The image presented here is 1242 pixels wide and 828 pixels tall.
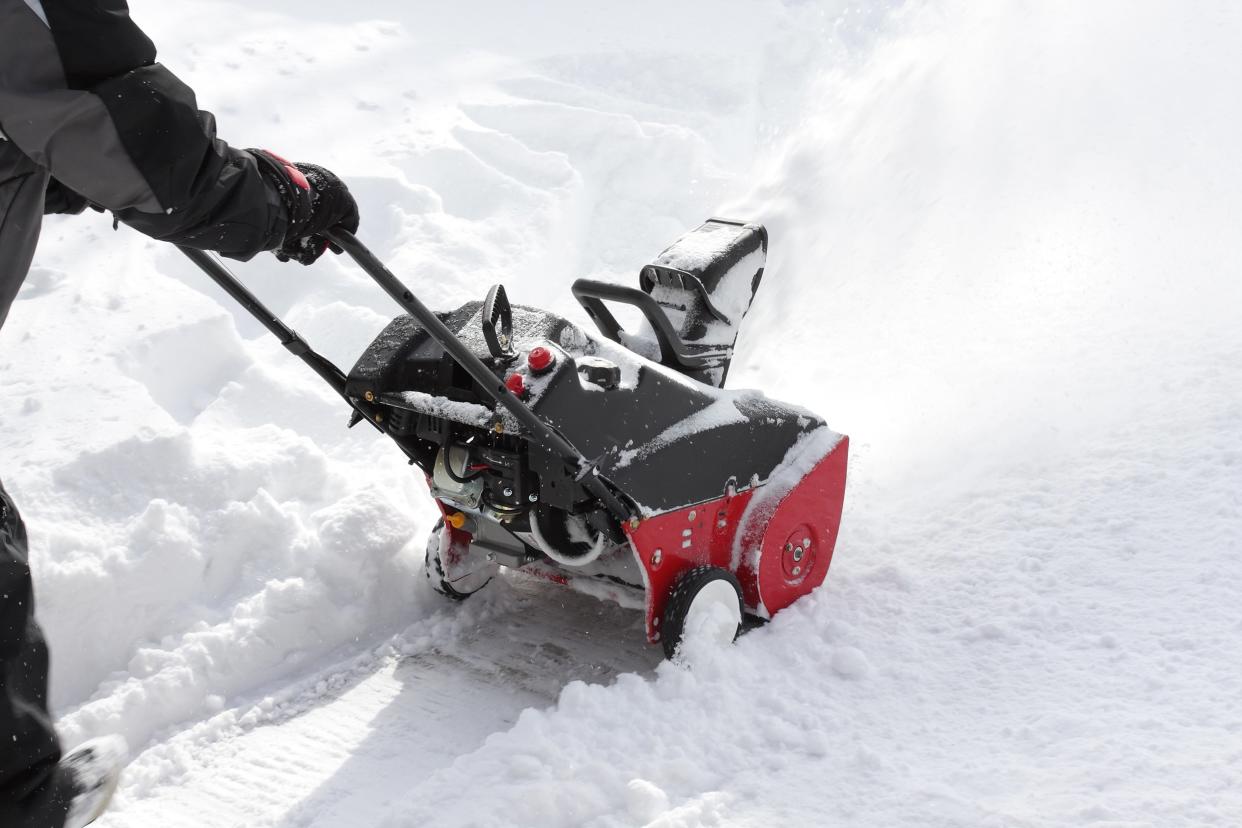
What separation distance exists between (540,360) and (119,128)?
138 centimetres

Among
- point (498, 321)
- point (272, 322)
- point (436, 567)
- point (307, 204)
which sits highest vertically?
point (307, 204)

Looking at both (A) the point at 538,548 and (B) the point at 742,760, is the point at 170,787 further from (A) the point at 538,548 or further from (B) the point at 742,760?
(B) the point at 742,760

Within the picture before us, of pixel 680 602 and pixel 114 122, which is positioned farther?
pixel 680 602

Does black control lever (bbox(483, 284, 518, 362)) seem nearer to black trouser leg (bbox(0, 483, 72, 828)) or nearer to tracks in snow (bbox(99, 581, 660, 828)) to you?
tracks in snow (bbox(99, 581, 660, 828))

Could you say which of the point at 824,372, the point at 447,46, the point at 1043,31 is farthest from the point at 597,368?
the point at 447,46

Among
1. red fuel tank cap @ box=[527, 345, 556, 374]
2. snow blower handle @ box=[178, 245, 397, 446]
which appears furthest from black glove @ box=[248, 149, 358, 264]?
red fuel tank cap @ box=[527, 345, 556, 374]

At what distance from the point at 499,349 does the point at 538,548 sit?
709 millimetres

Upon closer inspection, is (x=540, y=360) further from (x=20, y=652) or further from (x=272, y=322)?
(x=20, y=652)

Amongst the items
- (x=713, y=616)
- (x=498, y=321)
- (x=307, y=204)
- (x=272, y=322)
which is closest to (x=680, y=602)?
(x=713, y=616)

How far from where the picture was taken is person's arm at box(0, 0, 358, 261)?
77.7 inches

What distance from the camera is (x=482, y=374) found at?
2.99m

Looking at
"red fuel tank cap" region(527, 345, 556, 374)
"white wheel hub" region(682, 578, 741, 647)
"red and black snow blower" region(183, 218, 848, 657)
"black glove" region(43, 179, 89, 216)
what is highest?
"black glove" region(43, 179, 89, 216)

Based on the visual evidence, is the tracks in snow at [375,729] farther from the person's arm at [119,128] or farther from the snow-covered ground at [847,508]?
the person's arm at [119,128]

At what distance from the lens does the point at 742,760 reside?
9.43 ft
